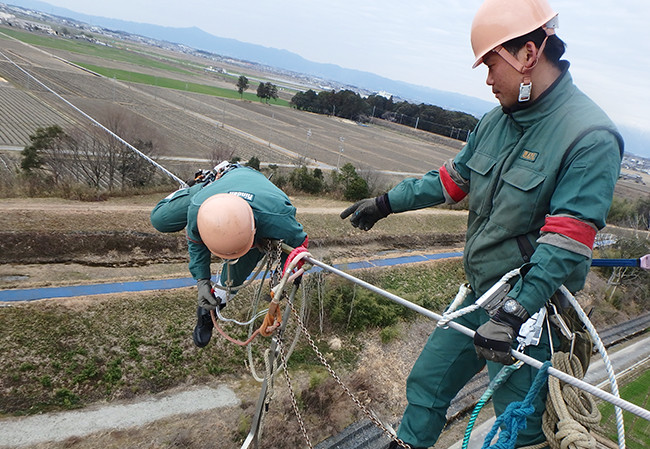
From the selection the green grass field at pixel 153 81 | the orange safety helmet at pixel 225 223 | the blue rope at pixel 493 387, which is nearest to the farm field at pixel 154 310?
the orange safety helmet at pixel 225 223

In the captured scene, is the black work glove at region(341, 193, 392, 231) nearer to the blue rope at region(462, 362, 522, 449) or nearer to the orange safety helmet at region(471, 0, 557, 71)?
the orange safety helmet at region(471, 0, 557, 71)

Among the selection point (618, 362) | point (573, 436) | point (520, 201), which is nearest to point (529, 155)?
point (520, 201)

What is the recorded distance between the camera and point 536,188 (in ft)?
8.06

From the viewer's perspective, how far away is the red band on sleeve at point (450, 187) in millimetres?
3131

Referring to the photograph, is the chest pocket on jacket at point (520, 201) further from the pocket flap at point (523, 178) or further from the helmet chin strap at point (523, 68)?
the helmet chin strap at point (523, 68)

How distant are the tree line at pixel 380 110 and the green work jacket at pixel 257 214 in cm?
6993

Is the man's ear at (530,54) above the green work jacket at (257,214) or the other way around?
above

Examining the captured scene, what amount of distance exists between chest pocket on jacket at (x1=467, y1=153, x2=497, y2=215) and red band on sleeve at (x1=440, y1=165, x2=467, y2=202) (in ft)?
0.56

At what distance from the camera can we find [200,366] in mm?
9844

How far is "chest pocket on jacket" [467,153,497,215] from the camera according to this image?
9.17 ft

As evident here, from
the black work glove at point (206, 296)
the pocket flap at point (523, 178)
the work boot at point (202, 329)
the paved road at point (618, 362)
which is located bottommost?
the paved road at point (618, 362)

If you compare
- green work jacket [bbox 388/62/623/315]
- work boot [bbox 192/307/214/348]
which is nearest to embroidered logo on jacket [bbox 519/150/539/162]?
green work jacket [bbox 388/62/623/315]

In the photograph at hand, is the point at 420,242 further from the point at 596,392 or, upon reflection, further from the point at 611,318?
the point at 596,392

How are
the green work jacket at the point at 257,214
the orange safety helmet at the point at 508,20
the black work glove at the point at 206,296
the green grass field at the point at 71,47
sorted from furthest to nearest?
the green grass field at the point at 71,47
the black work glove at the point at 206,296
the green work jacket at the point at 257,214
the orange safety helmet at the point at 508,20
